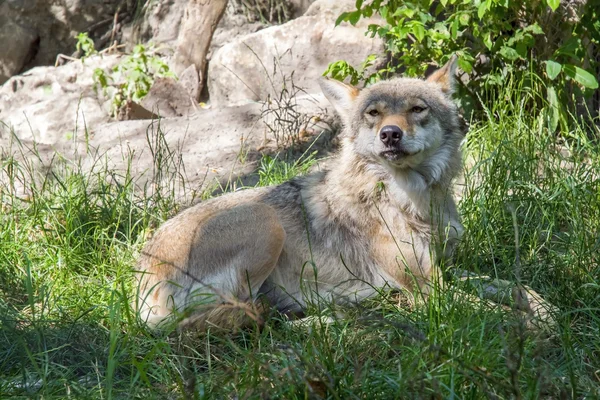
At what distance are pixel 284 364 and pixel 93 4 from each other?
9255 millimetres

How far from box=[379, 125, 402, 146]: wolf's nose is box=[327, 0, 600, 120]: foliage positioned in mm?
1843

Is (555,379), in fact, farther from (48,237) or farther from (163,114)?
(163,114)

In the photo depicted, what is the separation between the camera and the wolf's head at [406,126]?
188 inches

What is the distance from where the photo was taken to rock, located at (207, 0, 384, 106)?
28.2 feet

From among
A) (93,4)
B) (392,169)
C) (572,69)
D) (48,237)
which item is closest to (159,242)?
(48,237)

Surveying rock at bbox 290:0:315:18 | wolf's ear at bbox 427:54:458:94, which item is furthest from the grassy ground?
rock at bbox 290:0:315:18

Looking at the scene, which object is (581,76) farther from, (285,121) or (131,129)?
(131,129)

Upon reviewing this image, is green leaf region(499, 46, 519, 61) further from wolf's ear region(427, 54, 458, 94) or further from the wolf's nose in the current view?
the wolf's nose

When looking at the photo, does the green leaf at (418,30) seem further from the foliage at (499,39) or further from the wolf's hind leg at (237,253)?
the wolf's hind leg at (237,253)

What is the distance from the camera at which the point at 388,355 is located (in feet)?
12.5

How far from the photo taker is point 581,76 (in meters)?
6.27

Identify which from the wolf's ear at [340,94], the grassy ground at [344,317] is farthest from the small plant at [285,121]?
the wolf's ear at [340,94]

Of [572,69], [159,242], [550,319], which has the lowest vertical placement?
[550,319]

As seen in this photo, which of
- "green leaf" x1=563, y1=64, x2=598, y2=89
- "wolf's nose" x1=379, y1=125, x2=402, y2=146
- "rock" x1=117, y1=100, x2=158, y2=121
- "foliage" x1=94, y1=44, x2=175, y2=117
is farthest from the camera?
"rock" x1=117, y1=100, x2=158, y2=121
